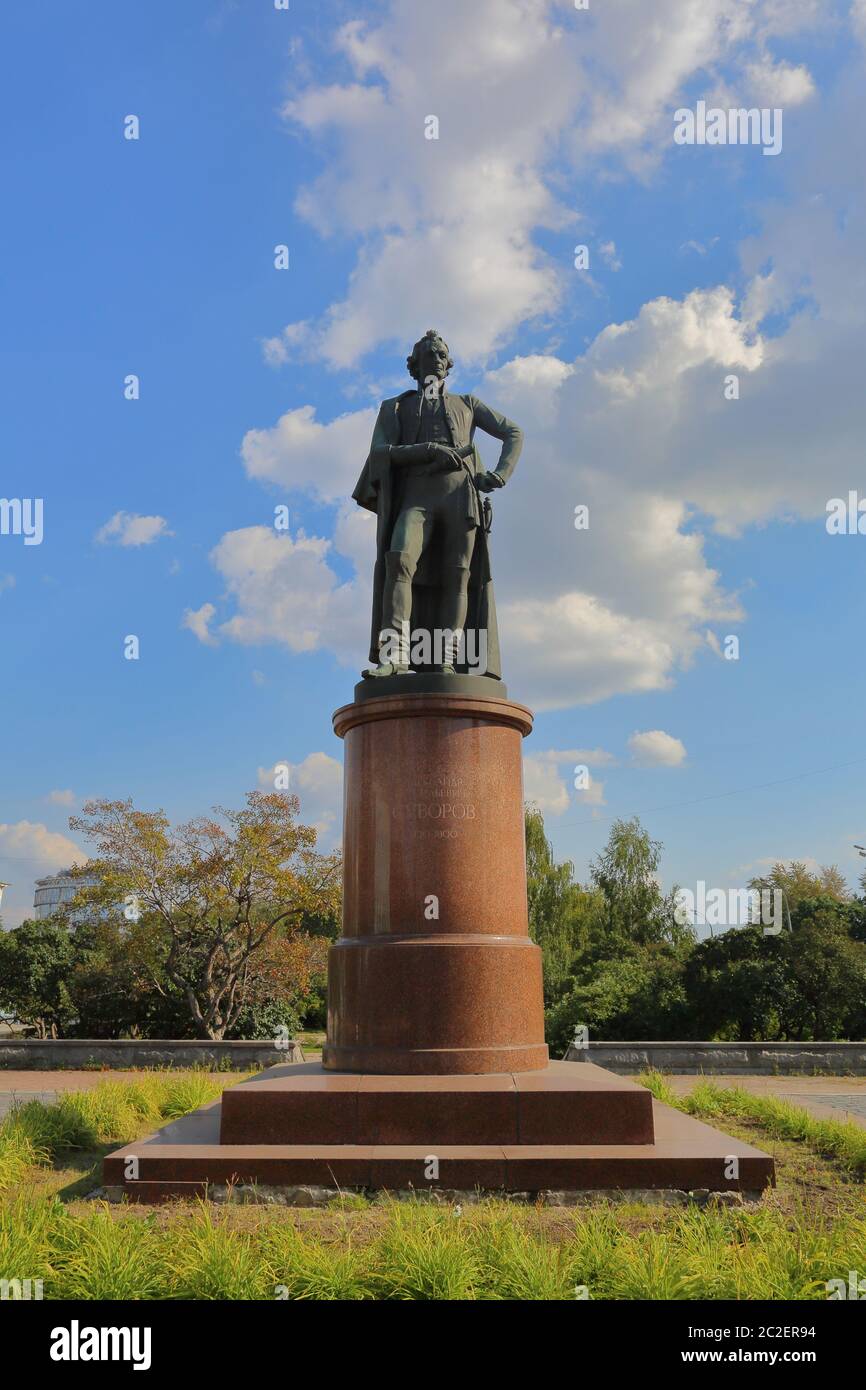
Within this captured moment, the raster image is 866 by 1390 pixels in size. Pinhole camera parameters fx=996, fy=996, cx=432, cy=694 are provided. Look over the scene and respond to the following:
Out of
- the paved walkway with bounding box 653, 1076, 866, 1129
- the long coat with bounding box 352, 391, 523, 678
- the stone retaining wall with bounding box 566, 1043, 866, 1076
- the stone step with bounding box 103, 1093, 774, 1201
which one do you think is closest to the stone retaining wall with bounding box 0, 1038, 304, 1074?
the stone retaining wall with bounding box 566, 1043, 866, 1076

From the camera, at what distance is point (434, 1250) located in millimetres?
4508

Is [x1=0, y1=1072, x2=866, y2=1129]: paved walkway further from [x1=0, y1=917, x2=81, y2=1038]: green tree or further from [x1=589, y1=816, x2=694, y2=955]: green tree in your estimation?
[x1=589, y1=816, x2=694, y2=955]: green tree

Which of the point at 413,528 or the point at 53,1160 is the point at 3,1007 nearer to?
the point at 53,1160

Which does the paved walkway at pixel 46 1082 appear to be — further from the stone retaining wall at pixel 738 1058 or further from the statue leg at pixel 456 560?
the statue leg at pixel 456 560

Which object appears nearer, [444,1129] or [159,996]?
[444,1129]

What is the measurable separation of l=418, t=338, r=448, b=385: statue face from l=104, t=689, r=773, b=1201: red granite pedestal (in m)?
3.35

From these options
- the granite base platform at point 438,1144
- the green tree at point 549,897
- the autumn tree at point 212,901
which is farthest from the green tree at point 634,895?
the granite base platform at point 438,1144

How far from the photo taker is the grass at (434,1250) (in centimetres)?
434

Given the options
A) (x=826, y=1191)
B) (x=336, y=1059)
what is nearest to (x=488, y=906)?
(x=336, y=1059)

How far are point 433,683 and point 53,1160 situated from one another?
5.01 meters

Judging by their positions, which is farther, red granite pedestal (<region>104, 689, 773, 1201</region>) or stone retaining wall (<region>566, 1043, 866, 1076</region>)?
stone retaining wall (<region>566, 1043, 866, 1076</region>)

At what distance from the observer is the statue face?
10.1 meters

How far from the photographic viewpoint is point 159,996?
2120 cm

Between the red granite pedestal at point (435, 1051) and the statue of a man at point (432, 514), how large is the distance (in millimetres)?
867
